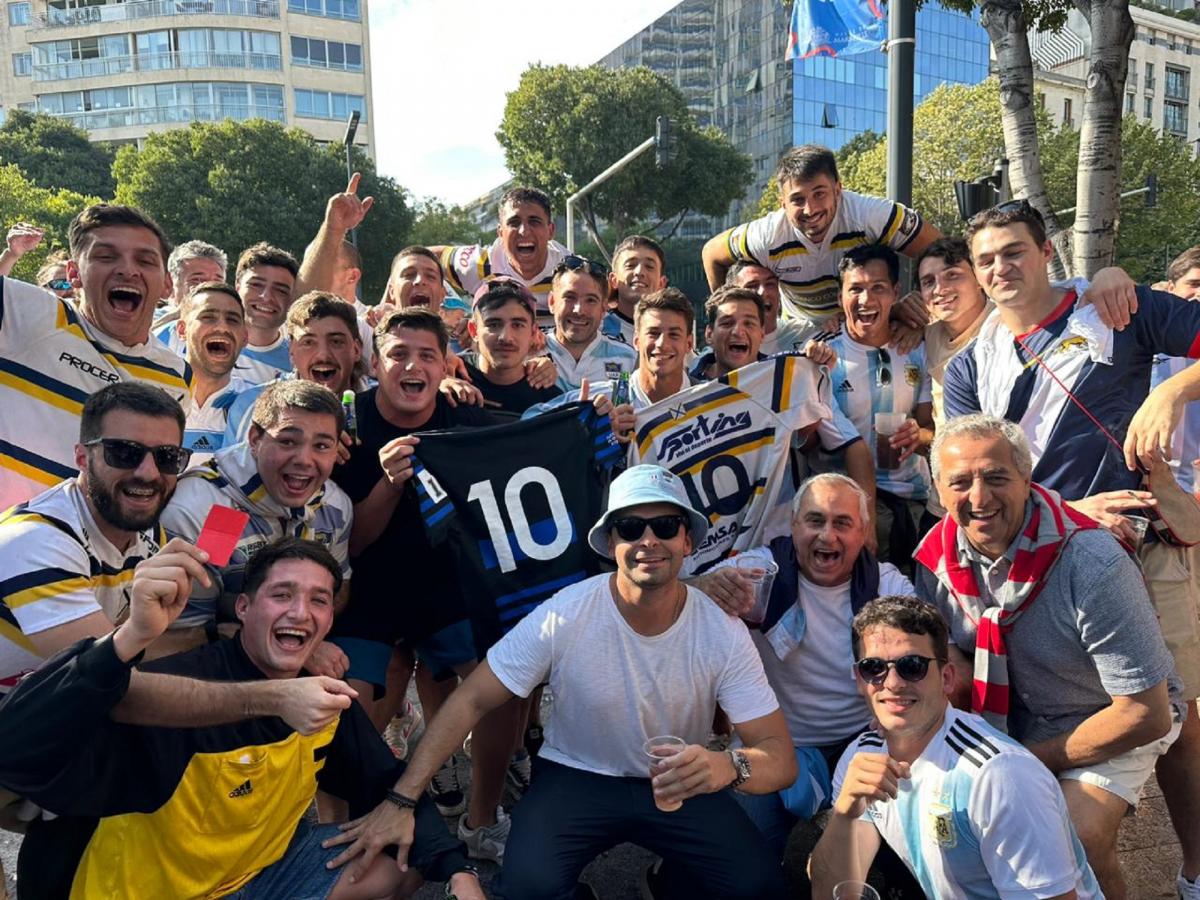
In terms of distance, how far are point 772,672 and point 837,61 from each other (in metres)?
87.6

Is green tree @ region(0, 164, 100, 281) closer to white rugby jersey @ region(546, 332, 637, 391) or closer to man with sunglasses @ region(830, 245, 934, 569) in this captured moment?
white rugby jersey @ region(546, 332, 637, 391)

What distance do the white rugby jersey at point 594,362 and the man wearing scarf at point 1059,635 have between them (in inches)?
97.8

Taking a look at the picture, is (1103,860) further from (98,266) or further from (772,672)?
(98,266)

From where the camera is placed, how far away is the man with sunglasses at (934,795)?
2854mm

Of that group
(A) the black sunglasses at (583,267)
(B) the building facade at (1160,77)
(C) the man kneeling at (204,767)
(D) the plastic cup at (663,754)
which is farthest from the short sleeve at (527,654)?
(B) the building facade at (1160,77)

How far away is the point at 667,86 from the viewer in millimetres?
39188

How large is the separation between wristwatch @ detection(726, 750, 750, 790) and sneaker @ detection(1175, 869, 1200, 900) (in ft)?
6.74

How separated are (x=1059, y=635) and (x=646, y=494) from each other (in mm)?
1777

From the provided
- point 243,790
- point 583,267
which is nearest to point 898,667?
point 243,790

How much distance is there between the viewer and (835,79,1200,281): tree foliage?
3369 cm

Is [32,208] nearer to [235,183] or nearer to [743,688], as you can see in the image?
[235,183]

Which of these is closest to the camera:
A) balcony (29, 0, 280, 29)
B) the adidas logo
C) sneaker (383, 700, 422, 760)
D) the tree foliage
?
the adidas logo

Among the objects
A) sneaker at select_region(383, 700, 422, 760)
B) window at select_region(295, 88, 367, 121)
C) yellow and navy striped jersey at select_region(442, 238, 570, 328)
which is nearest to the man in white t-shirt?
sneaker at select_region(383, 700, 422, 760)

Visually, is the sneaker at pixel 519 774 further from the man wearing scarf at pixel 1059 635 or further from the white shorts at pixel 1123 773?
the white shorts at pixel 1123 773
